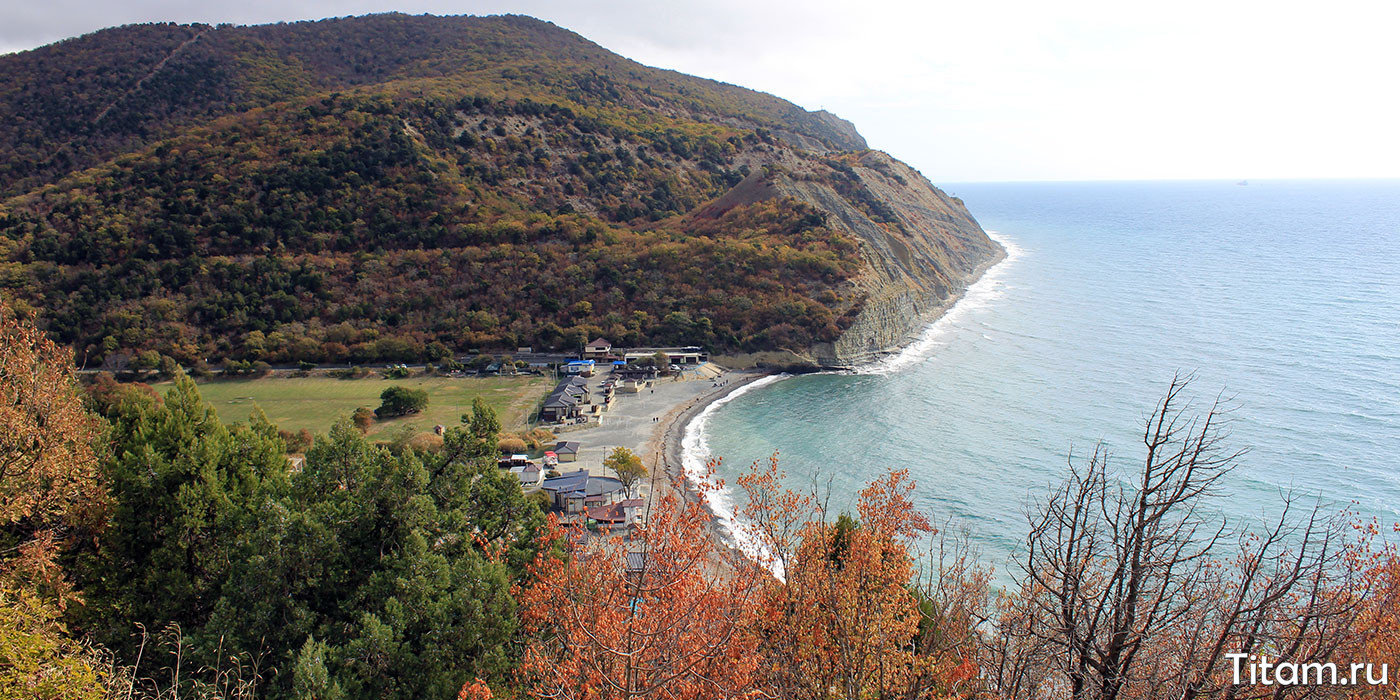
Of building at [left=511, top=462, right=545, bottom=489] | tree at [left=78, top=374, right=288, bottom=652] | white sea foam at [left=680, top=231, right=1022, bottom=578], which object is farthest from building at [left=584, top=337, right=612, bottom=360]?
tree at [left=78, top=374, right=288, bottom=652]

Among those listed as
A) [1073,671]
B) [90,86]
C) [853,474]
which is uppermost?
[90,86]

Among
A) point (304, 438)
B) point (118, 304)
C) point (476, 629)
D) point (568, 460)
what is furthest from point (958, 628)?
point (118, 304)

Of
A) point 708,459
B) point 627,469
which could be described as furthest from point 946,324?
point 627,469

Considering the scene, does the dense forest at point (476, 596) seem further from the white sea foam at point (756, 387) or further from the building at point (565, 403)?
the building at point (565, 403)

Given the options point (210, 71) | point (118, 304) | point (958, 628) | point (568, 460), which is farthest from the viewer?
point (210, 71)

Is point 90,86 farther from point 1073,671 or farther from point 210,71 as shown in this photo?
point 1073,671

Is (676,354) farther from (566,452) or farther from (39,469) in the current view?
(39,469)
